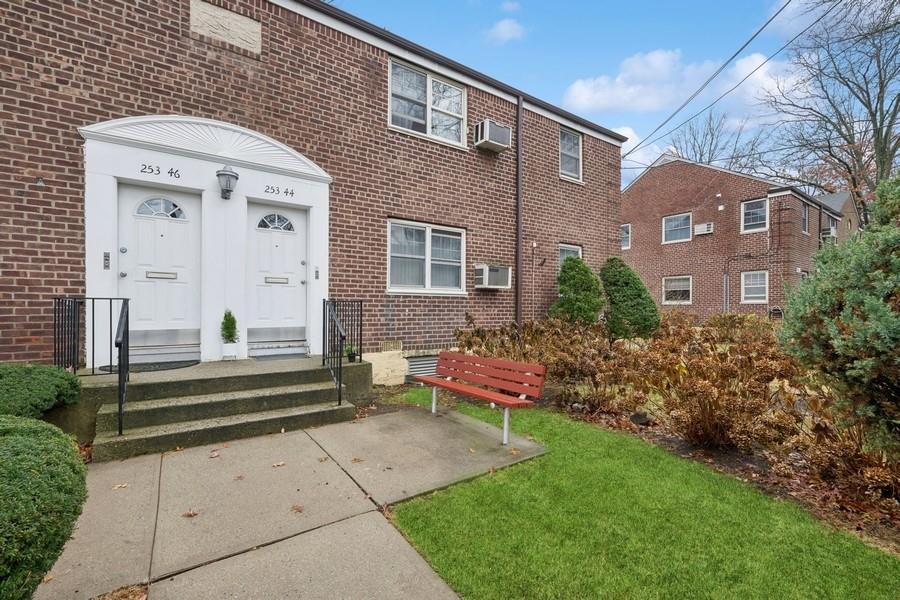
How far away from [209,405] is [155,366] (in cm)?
146

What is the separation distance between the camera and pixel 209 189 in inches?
231

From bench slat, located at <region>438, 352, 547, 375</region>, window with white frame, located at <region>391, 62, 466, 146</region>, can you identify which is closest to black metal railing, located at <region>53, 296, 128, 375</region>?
bench slat, located at <region>438, 352, 547, 375</region>

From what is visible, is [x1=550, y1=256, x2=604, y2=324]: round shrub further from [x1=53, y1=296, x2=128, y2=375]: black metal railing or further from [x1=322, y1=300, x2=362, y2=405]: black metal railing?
[x1=53, y1=296, x2=128, y2=375]: black metal railing

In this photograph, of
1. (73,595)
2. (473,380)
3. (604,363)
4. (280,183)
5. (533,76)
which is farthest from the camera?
(533,76)

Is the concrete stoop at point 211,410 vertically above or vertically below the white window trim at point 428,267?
below

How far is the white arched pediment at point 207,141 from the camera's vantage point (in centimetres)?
530

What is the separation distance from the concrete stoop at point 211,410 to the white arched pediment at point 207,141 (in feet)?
10.3

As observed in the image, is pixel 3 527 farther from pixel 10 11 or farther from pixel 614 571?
pixel 10 11

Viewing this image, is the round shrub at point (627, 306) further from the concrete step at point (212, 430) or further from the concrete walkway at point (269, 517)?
the concrete step at point (212, 430)

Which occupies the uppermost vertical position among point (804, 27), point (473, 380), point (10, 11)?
point (804, 27)

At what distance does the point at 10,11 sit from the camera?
190 inches

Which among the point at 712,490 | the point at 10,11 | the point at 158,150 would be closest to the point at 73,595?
the point at 712,490

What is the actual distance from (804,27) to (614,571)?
503 inches

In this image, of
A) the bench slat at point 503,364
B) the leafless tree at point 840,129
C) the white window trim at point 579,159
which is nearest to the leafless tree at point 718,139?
the leafless tree at point 840,129
